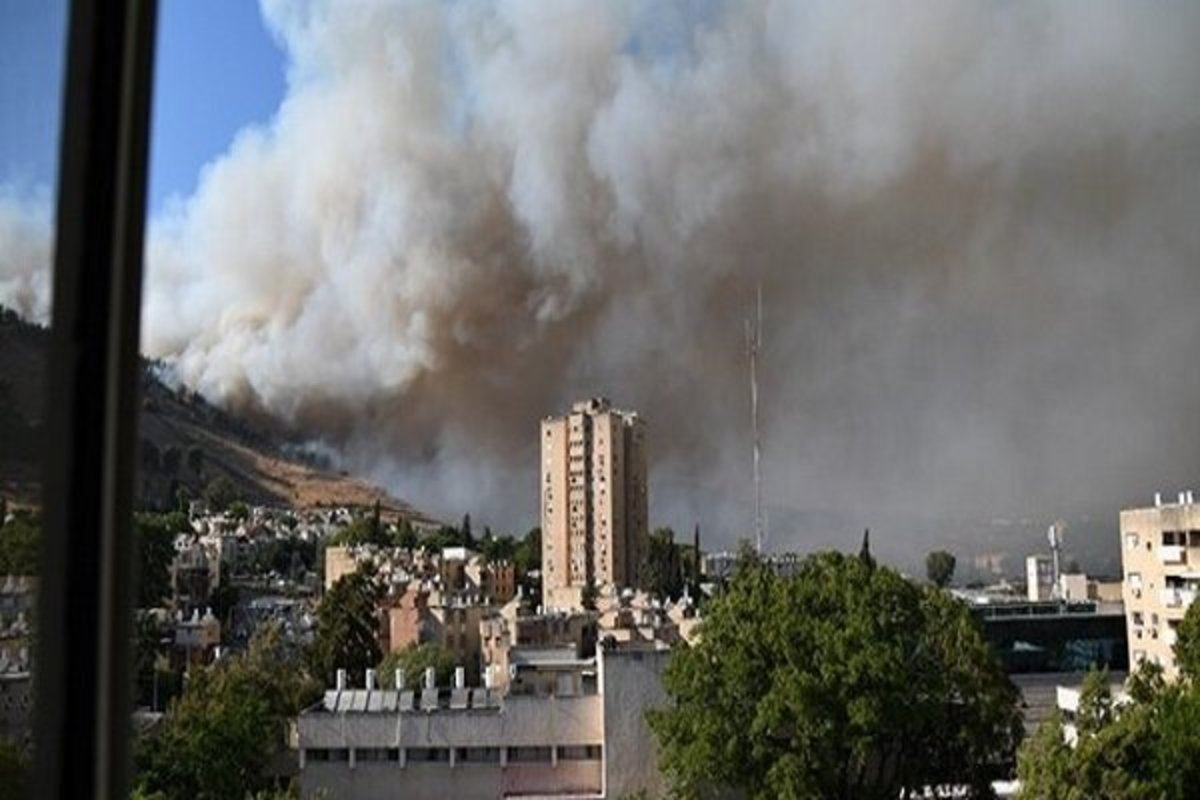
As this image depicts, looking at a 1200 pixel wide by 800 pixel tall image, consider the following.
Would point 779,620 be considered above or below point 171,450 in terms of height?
below

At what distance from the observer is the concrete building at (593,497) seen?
1322 cm

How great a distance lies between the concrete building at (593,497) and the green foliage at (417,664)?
4.55m

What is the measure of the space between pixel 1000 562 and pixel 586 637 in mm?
5736

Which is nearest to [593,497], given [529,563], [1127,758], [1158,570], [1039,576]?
[529,563]

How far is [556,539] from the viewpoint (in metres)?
13.4

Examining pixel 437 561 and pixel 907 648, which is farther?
pixel 437 561

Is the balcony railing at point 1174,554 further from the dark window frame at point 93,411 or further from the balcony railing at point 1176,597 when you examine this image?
the dark window frame at point 93,411

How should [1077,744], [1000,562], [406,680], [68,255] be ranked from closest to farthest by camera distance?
[68,255]
[1077,744]
[406,680]
[1000,562]

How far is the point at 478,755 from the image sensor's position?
204 inches

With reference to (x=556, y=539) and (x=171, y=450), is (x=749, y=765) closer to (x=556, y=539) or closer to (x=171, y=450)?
(x=556, y=539)

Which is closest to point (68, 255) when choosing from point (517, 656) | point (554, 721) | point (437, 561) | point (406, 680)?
point (554, 721)

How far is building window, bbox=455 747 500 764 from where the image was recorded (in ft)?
16.9

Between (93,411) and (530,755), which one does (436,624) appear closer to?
(530,755)

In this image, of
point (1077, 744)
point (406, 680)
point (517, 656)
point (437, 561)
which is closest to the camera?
point (1077, 744)
